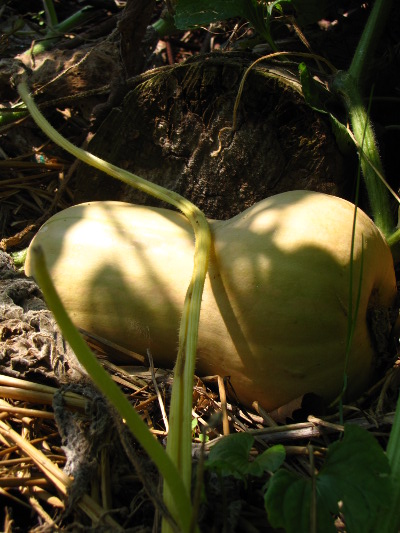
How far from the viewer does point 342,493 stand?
0.83m

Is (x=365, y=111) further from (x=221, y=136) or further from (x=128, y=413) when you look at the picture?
(x=128, y=413)

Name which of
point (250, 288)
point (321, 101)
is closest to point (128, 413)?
point (250, 288)

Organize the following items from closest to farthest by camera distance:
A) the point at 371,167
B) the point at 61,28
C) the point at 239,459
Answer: the point at 239,459, the point at 371,167, the point at 61,28

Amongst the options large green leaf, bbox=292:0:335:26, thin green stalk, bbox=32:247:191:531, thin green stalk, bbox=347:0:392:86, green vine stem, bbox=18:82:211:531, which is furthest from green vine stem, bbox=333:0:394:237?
thin green stalk, bbox=32:247:191:531

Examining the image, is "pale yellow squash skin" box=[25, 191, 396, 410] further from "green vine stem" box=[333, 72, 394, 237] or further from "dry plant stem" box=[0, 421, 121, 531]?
"dry plant stem" box=[0, 421, 121, 531]

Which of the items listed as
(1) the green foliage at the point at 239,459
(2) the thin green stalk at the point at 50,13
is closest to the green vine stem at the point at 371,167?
(1) the green foliage at the point at 239,459

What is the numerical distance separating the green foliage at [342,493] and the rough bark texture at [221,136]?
1.01 m

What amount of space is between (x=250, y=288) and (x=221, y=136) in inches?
25.4

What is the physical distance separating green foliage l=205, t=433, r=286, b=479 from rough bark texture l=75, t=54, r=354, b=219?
37.1 inches

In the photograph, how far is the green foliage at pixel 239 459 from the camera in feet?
2.93

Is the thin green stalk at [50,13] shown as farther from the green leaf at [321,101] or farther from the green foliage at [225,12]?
the green leaf at [321,101]

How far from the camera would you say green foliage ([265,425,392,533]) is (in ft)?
2.65

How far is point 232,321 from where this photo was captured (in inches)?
51.0

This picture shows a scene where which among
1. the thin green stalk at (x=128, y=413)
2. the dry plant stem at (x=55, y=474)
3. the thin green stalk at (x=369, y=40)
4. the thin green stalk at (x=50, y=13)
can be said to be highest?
the thin green stalk at (x=369, y=40)
